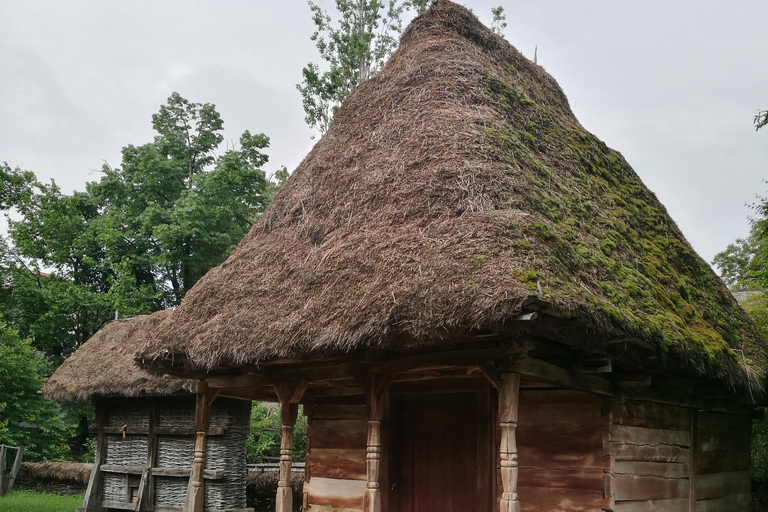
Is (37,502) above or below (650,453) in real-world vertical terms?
below

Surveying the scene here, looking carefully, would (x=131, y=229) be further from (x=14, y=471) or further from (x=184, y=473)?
(x=184, y=473)

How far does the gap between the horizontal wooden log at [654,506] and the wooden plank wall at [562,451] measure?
395 millimetres

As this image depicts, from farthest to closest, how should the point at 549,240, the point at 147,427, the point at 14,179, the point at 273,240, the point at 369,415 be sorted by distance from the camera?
the point at 14,179 < the point at 147,427 < the point at 273,240 < the point at 369,415 < the point at 549,240

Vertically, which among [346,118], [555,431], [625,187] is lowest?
[555,431]

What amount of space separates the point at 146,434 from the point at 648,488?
10.3 metres

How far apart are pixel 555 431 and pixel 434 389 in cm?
156

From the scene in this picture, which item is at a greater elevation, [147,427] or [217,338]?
[217,338]

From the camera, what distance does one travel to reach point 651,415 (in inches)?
341

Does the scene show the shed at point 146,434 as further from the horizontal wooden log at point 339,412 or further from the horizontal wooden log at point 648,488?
the horizontal wooden log at point 648,488

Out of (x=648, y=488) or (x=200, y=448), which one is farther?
(x=200, y=448)

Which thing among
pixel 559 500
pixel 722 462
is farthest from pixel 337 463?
pixel 722 462

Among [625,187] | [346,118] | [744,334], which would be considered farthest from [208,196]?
[744,334]

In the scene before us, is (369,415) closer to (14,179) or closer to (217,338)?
(217,338)

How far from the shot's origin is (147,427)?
14680 mm
